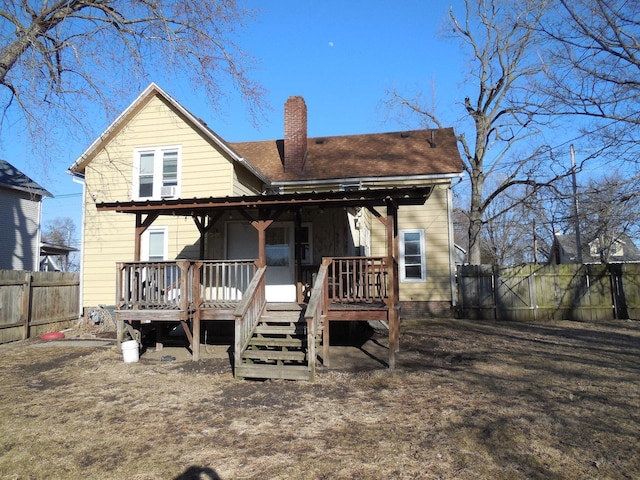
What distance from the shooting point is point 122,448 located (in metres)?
4.75

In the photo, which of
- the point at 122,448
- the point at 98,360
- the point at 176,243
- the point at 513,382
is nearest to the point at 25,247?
the point at 176,243

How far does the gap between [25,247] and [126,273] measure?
44.4 ft

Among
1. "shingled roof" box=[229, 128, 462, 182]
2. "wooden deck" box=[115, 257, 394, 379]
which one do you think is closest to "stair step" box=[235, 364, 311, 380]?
"wooden deck" box=[115, 257, 394, 379]

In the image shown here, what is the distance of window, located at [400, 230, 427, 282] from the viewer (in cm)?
1537

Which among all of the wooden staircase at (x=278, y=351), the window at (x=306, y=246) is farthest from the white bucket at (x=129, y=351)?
the window at (x=306, y=246)

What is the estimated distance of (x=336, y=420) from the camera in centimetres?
548

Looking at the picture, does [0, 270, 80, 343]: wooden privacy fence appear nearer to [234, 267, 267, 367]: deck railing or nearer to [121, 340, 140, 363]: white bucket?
[121, 340, 140, 363]: white bucket

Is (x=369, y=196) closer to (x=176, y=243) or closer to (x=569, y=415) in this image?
(x=569, y=415)

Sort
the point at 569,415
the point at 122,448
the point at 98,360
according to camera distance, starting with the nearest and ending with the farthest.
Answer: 1. the point at 122,448
2. the point at 569,415
3. the point at 98,360

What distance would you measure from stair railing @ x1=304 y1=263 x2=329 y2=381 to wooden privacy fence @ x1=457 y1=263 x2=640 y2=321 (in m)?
8.53

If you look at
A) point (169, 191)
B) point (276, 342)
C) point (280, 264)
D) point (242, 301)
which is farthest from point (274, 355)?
point (169, 191)

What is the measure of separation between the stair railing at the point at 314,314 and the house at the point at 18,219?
604 inches

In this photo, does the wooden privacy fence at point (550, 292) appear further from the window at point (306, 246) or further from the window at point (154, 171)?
the window at point (154, 171)

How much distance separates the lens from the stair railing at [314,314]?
7.37 metres
